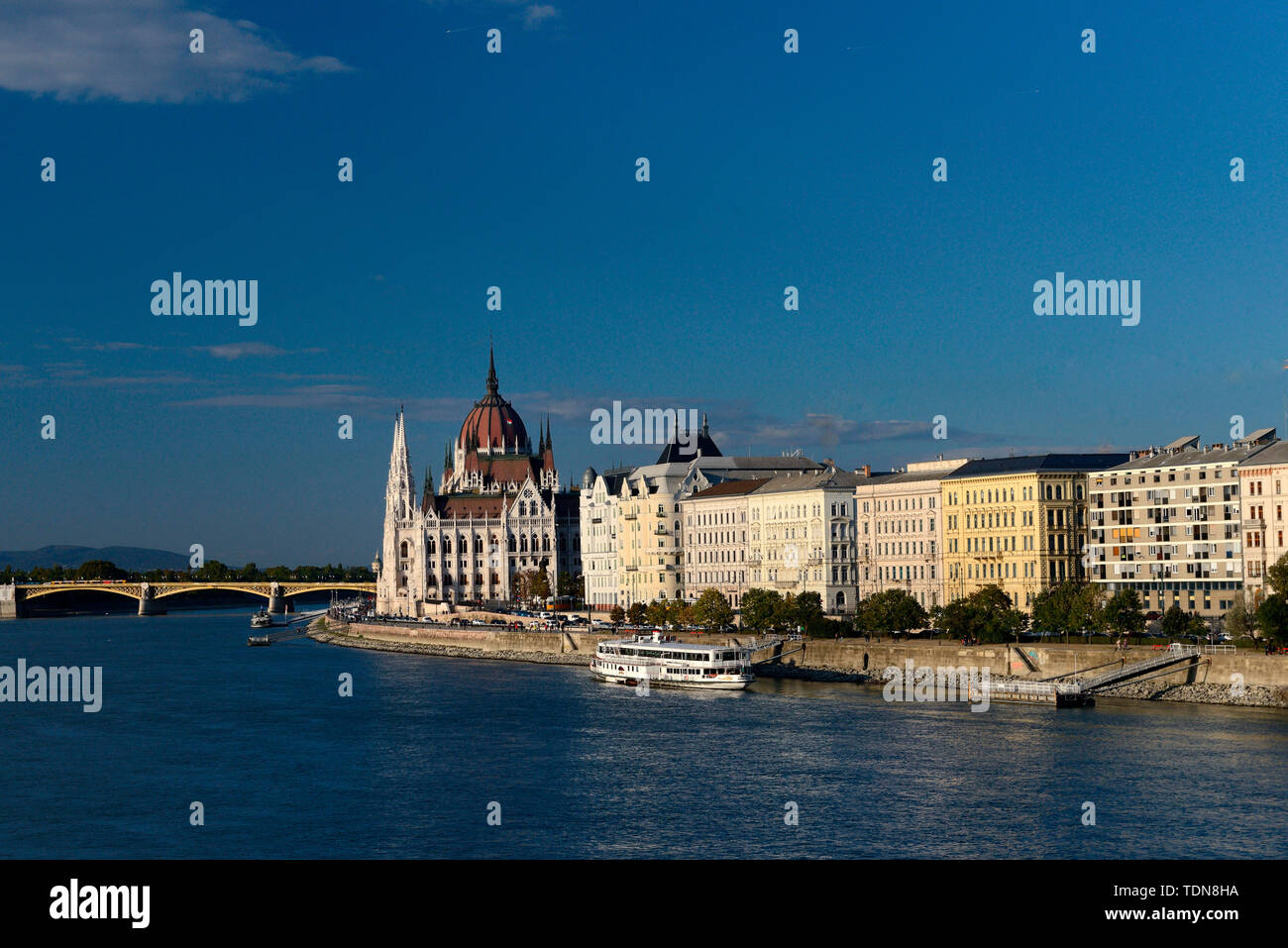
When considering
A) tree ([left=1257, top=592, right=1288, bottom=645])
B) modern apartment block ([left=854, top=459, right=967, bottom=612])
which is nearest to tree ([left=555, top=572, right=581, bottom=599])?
modern apartment block ([left=854, top=459, right=967, bottom=612])

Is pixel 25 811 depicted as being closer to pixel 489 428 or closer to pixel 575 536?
pixel 575 536

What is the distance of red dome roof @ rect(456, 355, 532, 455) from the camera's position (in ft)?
598

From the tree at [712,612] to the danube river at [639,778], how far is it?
20923 mm

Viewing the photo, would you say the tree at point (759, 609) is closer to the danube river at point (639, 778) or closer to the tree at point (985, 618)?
the tree at point (985, 618)

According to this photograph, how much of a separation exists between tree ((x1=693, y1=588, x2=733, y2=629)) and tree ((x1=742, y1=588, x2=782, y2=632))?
5.90 ft

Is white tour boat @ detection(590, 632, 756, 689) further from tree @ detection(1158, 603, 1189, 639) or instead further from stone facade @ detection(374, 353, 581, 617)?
stone facade @ detection(374, 353, 581, 617)

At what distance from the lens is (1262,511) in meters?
69.9

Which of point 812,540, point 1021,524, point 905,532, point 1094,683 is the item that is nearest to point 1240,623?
point 1094,683

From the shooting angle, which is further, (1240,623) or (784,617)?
(784,617)

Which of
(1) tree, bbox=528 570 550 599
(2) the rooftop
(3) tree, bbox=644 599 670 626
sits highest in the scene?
(2) the rooftop

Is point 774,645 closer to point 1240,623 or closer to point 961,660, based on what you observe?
point 961,660

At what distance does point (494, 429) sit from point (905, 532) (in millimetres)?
98460

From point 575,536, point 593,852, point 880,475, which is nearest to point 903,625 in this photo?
point 880,475
